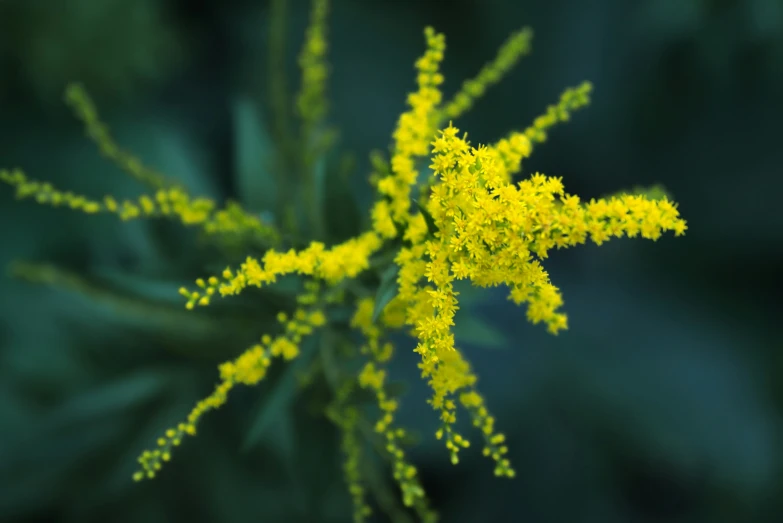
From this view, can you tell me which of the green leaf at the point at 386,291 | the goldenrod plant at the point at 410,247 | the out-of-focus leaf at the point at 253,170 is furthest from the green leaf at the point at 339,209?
the green leaf at the point at 386,291

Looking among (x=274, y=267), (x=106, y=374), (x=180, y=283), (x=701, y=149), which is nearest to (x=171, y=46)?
(x=106, y=374)

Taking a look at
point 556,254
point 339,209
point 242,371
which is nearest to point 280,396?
point 242,371

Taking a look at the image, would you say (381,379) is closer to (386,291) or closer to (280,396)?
(386,291)

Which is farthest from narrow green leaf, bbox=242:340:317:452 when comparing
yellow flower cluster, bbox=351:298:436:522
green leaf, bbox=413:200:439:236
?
green leaf, bbox=413:200:439:236

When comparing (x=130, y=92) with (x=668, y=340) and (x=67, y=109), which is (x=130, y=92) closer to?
(x=67, y=109)

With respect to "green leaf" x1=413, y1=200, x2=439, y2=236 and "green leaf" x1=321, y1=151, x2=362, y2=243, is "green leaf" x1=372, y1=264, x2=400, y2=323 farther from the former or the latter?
"green leaf" x1=321, y1=151, x2=362, y2=243

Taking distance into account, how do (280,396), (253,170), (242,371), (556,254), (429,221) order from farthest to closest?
(556,254) < (253,170) < (280,396) < (242,371) < (429,221)

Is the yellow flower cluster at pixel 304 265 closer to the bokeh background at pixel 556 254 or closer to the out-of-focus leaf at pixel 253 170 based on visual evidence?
the out-of-focus leaf at pixel 253 170
